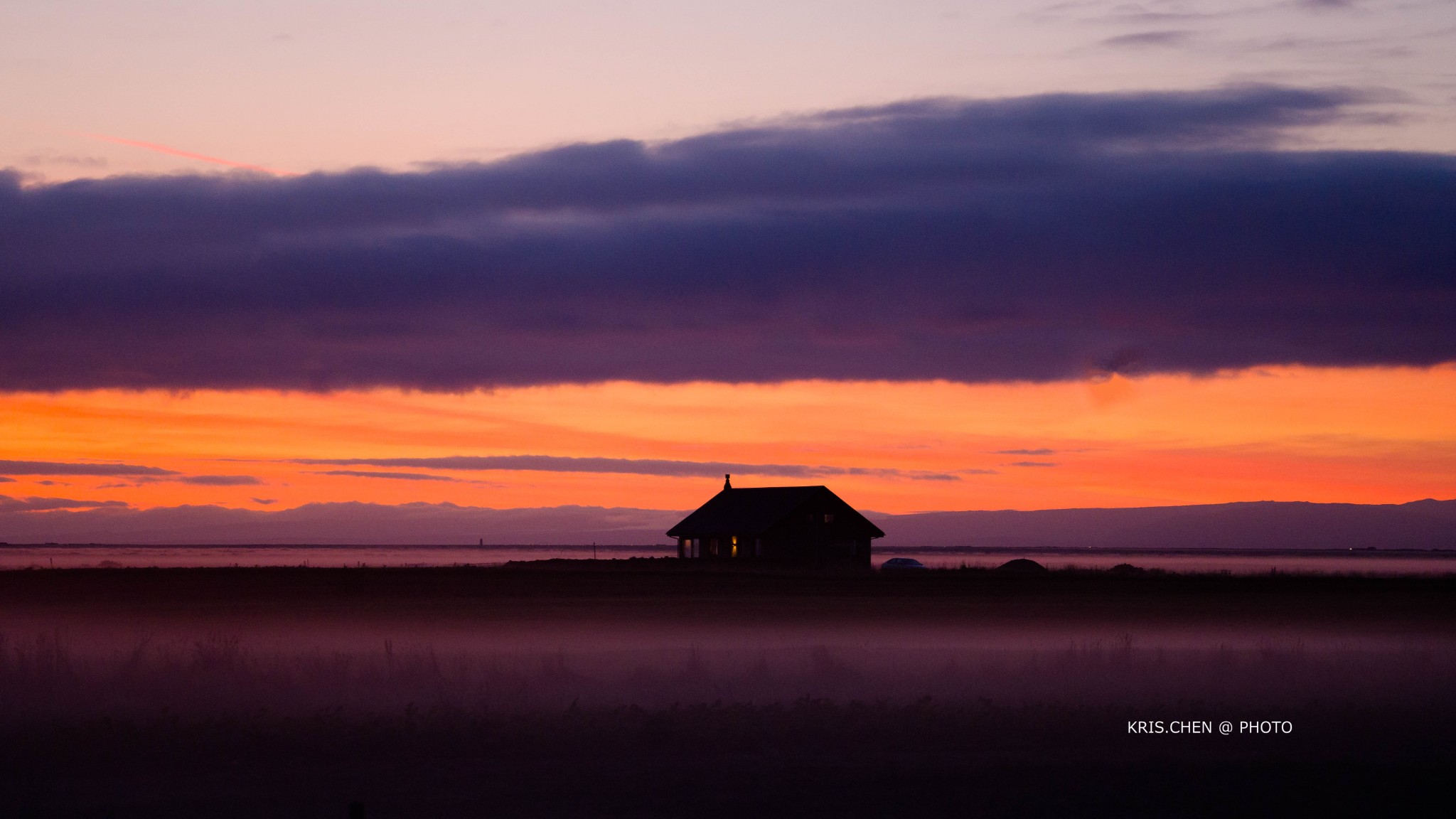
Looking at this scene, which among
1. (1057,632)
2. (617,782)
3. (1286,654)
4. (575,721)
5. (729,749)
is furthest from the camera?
(1057,632)

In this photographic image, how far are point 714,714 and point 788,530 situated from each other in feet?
210

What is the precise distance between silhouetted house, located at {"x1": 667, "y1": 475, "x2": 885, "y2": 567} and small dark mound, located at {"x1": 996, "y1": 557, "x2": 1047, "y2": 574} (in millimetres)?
9153

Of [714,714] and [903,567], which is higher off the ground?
[903,567]

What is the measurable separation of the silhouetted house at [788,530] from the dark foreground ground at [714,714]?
41.2m

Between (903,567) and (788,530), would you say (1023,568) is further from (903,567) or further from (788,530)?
(788,530)

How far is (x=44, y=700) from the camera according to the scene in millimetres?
21250

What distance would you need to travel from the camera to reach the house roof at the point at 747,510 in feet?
277

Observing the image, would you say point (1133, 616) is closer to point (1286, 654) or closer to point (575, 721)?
point (1286, 654)

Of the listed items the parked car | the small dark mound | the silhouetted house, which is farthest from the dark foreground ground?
the silhouetted house

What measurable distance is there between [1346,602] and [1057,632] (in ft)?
63.8

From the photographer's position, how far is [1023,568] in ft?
264

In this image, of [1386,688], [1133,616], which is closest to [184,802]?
[1386,688]

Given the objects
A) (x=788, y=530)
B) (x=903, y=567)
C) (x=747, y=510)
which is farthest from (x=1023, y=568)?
(x=747, y=510)

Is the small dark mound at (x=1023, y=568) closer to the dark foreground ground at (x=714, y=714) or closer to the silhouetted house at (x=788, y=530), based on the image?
the silhouetted house at (x=788, y=530)
